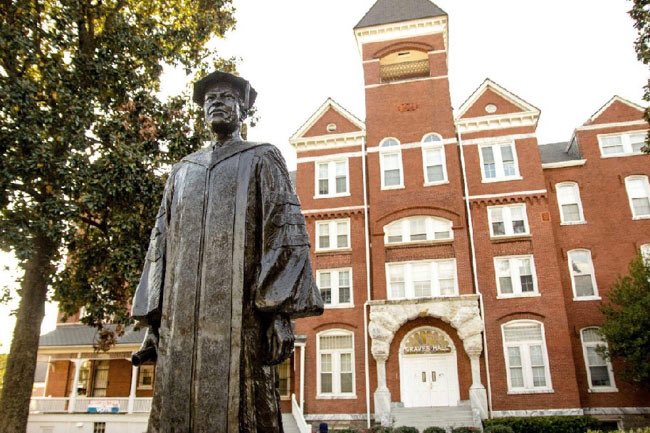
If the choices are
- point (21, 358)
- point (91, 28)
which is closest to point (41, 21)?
point (91, 28)

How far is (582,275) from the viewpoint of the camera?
25375 millimetres

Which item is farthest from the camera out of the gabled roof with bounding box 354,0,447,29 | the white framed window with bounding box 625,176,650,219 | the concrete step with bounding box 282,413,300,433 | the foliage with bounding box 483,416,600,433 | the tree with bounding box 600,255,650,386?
the gabled roof with bounding box 354,0,447,29

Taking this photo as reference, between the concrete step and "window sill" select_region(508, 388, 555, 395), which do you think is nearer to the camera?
"window sill" select_region(508, 388, 555, 395)

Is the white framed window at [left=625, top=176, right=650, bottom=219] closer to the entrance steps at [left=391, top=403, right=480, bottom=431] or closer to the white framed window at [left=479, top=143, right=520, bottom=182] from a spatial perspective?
the white framed window at [left=479, top=143, right=520, bottom=182]

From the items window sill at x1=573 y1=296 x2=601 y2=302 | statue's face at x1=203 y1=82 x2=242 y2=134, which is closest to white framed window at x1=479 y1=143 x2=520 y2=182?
window sill at x1=573 y1=296 x2=601 y2=302

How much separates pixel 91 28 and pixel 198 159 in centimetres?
1358

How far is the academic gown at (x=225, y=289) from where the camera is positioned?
118 inches

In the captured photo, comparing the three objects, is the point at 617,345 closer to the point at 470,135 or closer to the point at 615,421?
the point at 615,421

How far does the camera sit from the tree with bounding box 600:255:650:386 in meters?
20.6

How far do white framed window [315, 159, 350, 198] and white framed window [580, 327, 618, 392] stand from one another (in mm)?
14466

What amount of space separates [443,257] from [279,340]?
23163 mm

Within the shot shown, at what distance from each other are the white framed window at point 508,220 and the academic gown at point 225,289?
2394 centimetres

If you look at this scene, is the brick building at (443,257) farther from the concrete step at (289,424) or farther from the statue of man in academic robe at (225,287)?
the statue of man in academic robe at (225,287)

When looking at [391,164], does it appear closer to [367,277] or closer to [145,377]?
[367,277]
